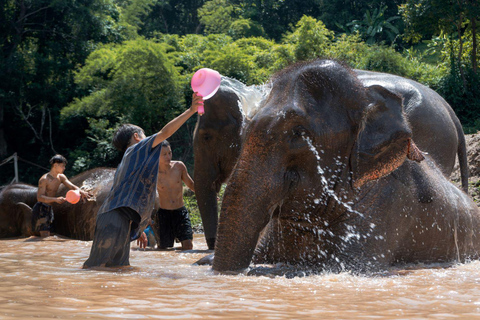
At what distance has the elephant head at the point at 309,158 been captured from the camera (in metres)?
3.54

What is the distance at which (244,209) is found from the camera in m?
3.49

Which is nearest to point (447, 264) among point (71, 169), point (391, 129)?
point (391, 129)

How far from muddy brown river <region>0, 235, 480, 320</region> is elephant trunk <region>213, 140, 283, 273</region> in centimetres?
12

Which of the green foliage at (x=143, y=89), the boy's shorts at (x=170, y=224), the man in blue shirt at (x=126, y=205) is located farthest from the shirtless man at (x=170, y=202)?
the green foliage at (x=143, y=89)

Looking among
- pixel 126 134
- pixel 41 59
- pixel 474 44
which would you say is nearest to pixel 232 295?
pixel 126 134

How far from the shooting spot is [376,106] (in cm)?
396

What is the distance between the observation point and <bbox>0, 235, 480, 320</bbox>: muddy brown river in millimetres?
2488

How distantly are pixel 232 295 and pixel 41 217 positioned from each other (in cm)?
657

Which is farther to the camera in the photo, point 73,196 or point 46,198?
point 46,198

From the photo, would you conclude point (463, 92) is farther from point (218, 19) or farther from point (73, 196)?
point (218, 19)

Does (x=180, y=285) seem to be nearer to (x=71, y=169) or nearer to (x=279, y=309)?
(x=279, y=309)

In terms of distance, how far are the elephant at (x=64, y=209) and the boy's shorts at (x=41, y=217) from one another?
Result: 0.21 meters

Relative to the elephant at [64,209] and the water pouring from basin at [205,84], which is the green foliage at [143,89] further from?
the water pouring from basin at [205,84]

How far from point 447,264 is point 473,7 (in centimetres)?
1343
